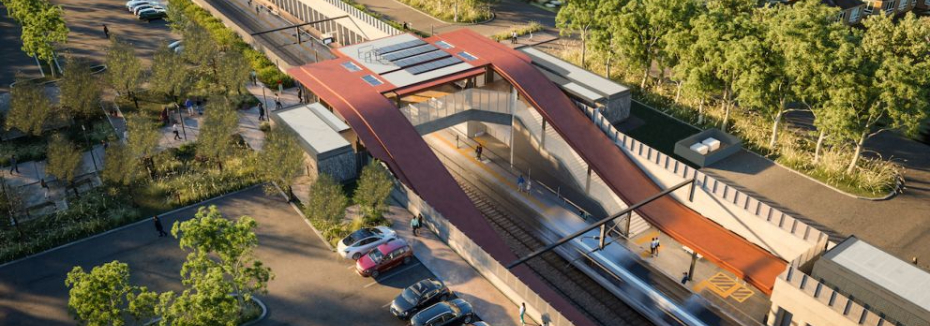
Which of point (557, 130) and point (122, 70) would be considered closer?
point (557, 130)

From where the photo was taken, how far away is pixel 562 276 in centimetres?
5075

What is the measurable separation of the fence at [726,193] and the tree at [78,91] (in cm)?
4209

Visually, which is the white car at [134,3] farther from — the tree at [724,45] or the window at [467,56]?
the tree at [724,45]

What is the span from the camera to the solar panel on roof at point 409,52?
61.0m

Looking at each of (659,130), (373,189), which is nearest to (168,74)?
(373,189)

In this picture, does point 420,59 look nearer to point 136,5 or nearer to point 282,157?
point 282,157

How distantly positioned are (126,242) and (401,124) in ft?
66.3

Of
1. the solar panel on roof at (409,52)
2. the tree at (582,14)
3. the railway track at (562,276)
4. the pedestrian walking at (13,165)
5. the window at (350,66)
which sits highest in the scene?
the tree at (582,14)

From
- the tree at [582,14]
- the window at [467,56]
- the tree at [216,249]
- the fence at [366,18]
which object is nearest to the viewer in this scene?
the tree at [216,249]

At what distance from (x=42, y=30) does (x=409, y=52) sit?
35602 mm

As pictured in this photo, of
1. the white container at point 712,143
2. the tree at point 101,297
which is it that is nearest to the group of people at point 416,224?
the tree at point 101,297

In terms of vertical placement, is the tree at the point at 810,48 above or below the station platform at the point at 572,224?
above

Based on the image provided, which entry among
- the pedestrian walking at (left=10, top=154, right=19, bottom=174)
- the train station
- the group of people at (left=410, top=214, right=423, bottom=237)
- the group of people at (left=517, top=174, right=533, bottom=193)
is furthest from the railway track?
the pedestrian walking at (left=10, top=154, right=19, bottom=174)

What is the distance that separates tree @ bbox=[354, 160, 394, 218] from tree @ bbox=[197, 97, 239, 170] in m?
12.3
